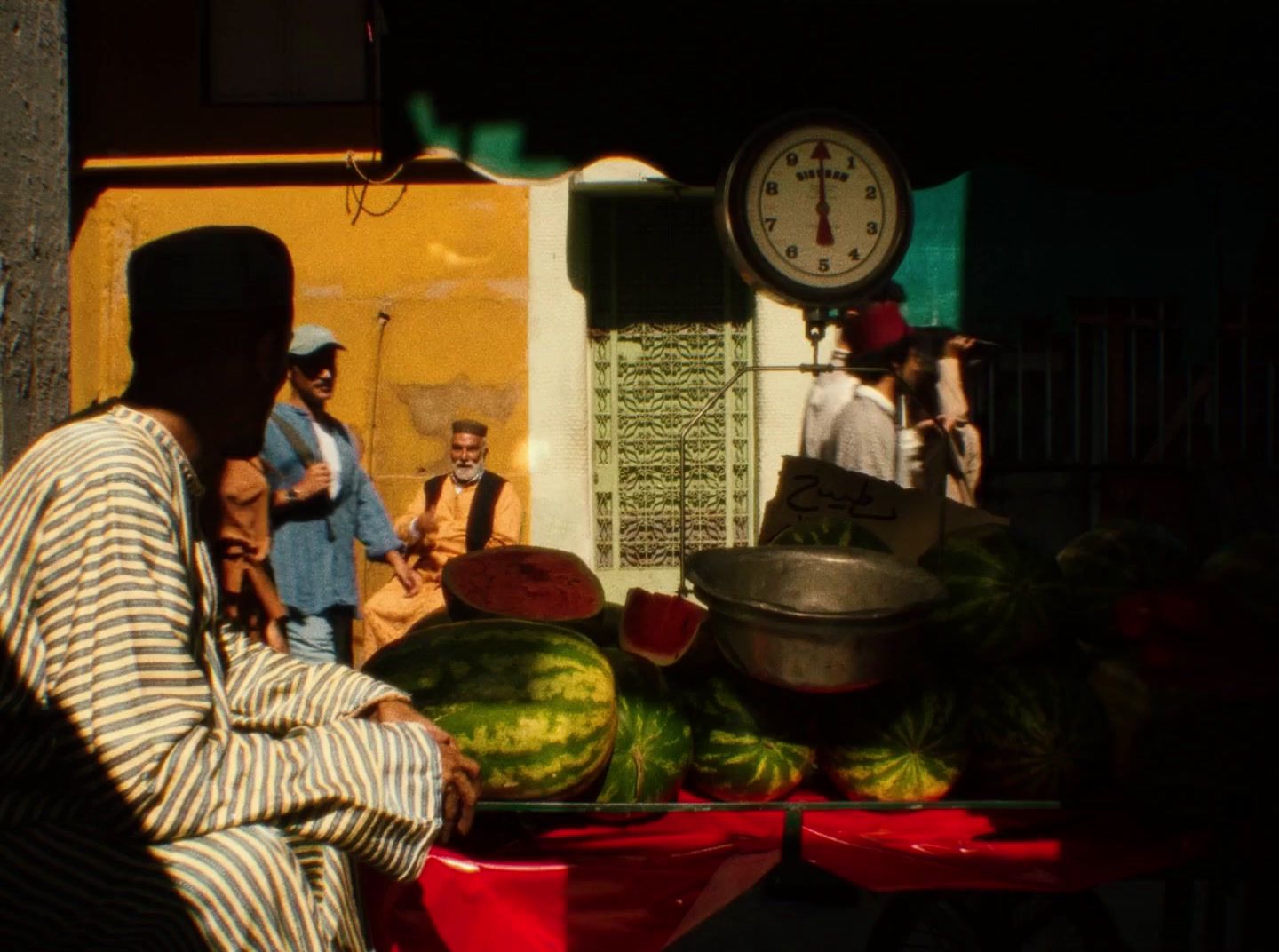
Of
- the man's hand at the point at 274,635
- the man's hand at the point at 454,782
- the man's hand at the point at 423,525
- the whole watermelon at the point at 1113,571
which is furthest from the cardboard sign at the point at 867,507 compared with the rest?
the man's hand at the point at 423,525

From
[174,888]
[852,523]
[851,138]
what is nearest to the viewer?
[174,888]

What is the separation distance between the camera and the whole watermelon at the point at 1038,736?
2.50 m

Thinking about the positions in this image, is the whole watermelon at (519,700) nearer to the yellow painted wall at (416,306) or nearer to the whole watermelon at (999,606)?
the whole watermelon at (999,606)

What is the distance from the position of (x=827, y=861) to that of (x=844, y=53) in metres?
2.07

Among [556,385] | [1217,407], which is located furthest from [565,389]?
[1217,407]

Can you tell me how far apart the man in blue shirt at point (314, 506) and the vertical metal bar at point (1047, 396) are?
194 inches

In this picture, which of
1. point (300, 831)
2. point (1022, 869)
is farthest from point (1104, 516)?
point (300, 831)

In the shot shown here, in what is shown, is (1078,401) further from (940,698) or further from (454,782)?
(454,782)

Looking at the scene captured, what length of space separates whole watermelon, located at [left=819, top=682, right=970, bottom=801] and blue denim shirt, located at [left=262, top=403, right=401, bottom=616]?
3.04 meters

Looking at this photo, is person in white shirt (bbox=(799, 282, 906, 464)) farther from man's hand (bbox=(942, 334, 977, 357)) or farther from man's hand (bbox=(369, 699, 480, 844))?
man's hand (bbox=(369, 699, 480, 844))

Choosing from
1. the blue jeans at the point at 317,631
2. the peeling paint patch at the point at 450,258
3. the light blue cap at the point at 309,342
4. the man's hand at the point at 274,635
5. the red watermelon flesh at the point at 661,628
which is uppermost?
the peeling paint patch at the point at 450,258

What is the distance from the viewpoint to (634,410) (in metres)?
8.66

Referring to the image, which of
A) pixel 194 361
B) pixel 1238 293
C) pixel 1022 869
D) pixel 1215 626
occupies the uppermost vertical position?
pixel 1238 293

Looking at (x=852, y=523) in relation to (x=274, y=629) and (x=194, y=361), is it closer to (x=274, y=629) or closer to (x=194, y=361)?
(x=194, y=361)
